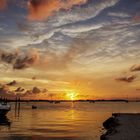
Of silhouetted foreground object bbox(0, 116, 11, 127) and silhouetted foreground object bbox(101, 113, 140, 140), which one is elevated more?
silhouetted foreground object bbox(0, 116, 11, 127)

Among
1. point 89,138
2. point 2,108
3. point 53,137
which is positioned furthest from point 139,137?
point 2,108

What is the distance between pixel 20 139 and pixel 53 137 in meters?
5.91

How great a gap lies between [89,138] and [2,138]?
1408 centimetres

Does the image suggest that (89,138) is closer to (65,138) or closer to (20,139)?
(65,138)

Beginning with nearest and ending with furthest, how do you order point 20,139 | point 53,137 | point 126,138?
point 126,138 < point 20,139 < point 53,137

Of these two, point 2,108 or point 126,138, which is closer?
point 126,138

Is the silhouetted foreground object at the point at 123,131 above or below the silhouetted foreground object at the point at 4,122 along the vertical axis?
below

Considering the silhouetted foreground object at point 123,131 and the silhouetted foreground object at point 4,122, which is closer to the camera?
the silhouetted foreground object at point 123,131

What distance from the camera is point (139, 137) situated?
34.3 meters

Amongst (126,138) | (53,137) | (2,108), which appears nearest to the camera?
(126,138)

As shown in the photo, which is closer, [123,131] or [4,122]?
[123,131]

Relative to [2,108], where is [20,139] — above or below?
below

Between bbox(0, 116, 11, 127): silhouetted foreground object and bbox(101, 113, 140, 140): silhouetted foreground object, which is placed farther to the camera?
bbox(0, 116, 11, 127): silhouetted foreground object

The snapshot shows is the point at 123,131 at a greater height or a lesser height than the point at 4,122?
lesser
